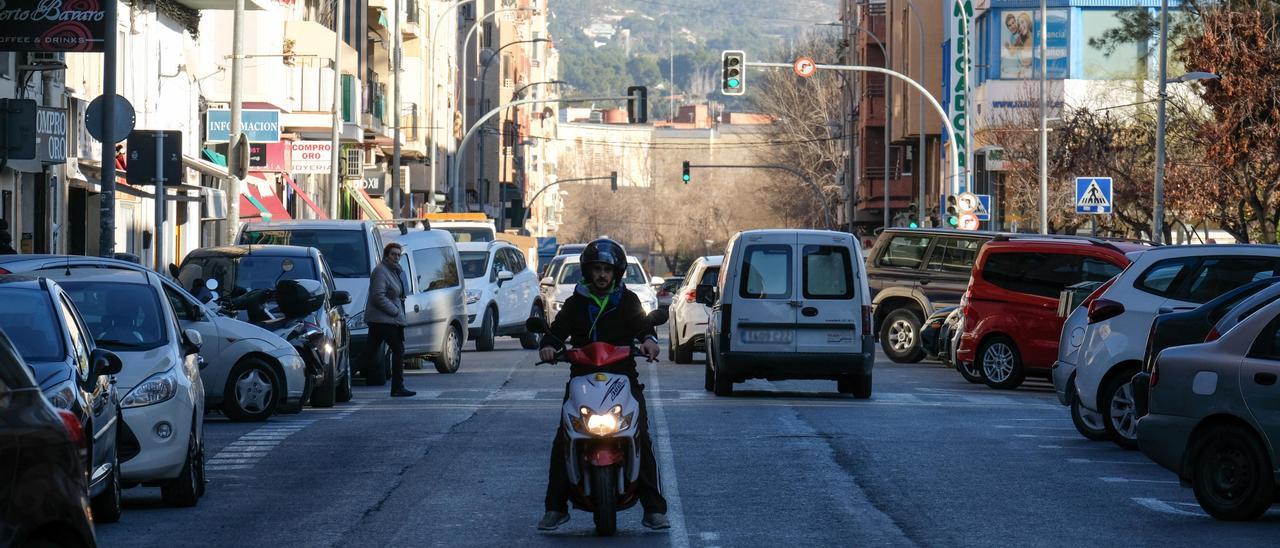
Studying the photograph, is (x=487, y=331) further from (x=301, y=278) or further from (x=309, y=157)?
(x=301, y=278)

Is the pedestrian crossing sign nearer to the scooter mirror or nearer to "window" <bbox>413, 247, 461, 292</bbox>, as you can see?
"window" <bbox>413, 247, 461, 292</bbox>

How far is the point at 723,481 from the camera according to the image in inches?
532

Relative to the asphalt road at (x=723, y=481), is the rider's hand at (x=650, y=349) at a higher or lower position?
higher

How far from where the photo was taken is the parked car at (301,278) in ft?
67.1

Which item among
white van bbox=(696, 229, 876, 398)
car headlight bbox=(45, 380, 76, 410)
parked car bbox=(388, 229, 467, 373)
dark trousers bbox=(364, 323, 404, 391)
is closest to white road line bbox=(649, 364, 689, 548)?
white van bbox=(696, 229, 876, 398)

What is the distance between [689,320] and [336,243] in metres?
5.99

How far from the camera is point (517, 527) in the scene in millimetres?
11258

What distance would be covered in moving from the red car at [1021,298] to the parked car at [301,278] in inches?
298

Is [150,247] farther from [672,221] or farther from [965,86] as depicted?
[672,221]

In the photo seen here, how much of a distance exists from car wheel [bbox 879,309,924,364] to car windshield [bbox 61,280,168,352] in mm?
19734

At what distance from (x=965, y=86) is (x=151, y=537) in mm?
42388

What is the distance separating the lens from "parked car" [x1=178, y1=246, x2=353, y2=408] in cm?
2045

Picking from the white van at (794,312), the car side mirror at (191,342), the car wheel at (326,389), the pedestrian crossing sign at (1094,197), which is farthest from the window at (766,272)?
the pedestrian crossing sign at (1094,197)

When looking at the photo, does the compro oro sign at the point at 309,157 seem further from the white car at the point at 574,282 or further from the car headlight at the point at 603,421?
the car headlight at the point at 603,421
